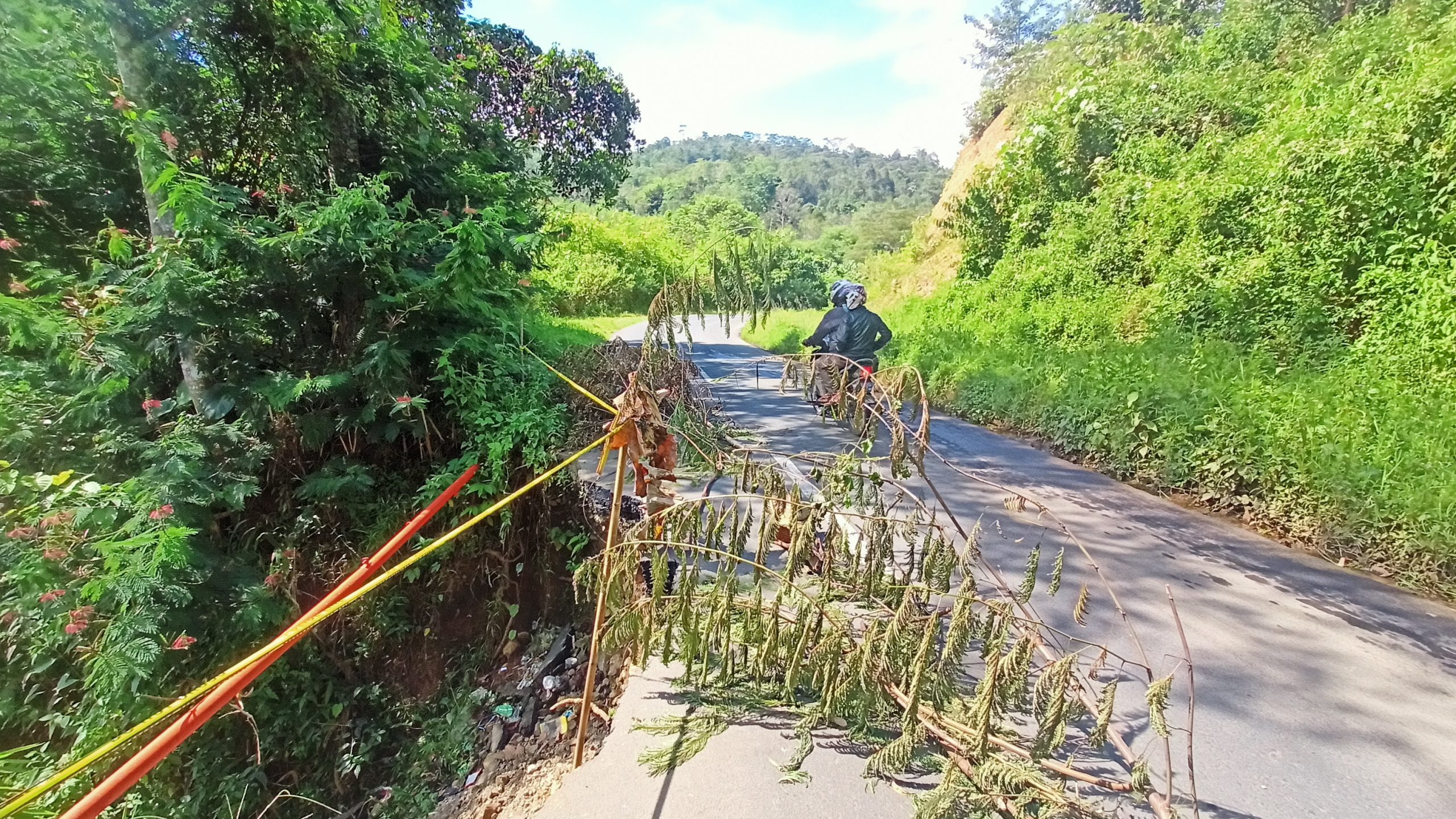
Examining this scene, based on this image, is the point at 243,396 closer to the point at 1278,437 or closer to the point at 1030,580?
the point at 1030,580

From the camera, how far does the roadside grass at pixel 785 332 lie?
1573 centimetres

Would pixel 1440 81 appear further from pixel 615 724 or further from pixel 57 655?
pixel 57 655

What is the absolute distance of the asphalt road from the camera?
227 cm

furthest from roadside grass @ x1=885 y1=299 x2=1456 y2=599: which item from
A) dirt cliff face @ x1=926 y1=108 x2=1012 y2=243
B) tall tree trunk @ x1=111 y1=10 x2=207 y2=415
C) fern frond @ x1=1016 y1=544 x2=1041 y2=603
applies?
dirt cliff face @ x1=926 y1=108 x2=1012 y2=243

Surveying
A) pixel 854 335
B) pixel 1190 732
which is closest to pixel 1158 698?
pixel 1190 732

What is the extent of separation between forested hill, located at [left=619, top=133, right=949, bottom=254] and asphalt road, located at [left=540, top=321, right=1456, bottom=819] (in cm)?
1722

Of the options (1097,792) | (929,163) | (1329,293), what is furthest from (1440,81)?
(929,163)

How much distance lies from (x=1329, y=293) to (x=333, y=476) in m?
9.20

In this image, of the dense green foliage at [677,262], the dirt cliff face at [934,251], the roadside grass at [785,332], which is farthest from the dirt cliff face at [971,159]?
the roadside grass at [785,332]

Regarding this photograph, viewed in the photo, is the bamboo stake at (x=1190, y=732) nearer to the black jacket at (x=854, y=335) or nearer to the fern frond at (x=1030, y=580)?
the fern frond at (x=1030, y=580)

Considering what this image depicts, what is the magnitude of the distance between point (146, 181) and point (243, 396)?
4.19ft

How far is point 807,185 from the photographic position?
278ft

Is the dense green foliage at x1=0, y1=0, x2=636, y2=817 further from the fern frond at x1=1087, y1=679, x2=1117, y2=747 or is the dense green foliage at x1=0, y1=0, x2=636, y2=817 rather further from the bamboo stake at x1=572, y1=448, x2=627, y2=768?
the fern frond at x1=1087, y1=679, x2=1117, y2=747

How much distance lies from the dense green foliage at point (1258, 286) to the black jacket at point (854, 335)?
9.24 ft
